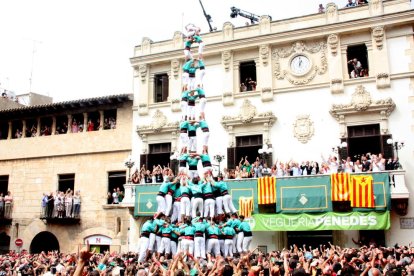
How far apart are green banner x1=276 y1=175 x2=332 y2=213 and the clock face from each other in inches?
256

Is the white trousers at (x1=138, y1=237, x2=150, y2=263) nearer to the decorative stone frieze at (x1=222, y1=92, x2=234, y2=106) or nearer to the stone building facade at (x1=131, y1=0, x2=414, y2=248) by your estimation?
the stone building facade at (x1=131, y1=0, x2=414, y2=248)

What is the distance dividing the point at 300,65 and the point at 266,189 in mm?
7494

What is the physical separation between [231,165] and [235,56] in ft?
21.6

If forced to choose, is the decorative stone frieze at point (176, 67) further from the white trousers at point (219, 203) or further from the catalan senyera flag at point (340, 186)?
the white trousers at point (219, 203)

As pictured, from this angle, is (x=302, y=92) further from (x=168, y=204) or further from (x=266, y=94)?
(x=168, y=204)

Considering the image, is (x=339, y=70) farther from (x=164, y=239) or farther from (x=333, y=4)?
(x=164, y=239)

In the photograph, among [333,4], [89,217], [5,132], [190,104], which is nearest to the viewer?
[190,104]

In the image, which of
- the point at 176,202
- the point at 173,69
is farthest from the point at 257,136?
the point at 176,202

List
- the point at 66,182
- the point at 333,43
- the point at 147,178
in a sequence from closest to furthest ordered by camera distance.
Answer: the point at 333,43 < the point at 147,178 < the point at 66,182

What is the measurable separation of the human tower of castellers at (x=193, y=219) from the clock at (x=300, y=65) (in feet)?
33.3

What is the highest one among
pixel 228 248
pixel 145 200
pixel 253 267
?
pixel 145 200

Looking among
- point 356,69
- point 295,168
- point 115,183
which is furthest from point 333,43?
point 115,183

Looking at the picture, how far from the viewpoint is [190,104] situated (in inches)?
707

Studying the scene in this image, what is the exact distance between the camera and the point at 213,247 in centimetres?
1562
